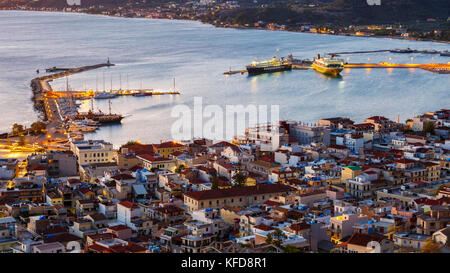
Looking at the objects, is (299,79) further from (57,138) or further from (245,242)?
(245,242)

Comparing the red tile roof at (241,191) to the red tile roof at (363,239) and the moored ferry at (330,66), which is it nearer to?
the red tile roof at (363,239)

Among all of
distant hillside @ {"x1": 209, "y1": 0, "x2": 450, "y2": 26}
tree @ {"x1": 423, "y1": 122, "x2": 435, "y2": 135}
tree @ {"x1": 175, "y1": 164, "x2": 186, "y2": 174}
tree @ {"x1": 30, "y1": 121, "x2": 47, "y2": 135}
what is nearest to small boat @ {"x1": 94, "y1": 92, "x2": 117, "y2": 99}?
tree @ {"x1": 30, "y1": 121, "x2": 47, "y2": 135}

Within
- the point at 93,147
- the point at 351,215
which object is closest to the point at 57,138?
the point at 93,147

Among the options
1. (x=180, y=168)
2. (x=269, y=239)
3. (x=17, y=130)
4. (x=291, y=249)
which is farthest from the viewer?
(x=17, y=130)

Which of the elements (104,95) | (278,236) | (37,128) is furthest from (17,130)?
(278,236)

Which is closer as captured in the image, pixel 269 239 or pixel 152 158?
pixel 269 239

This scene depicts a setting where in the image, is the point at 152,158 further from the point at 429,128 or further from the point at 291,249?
the point at 291,249

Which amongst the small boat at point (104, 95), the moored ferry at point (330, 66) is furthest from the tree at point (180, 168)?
the moored ferry at point (330, 66)
